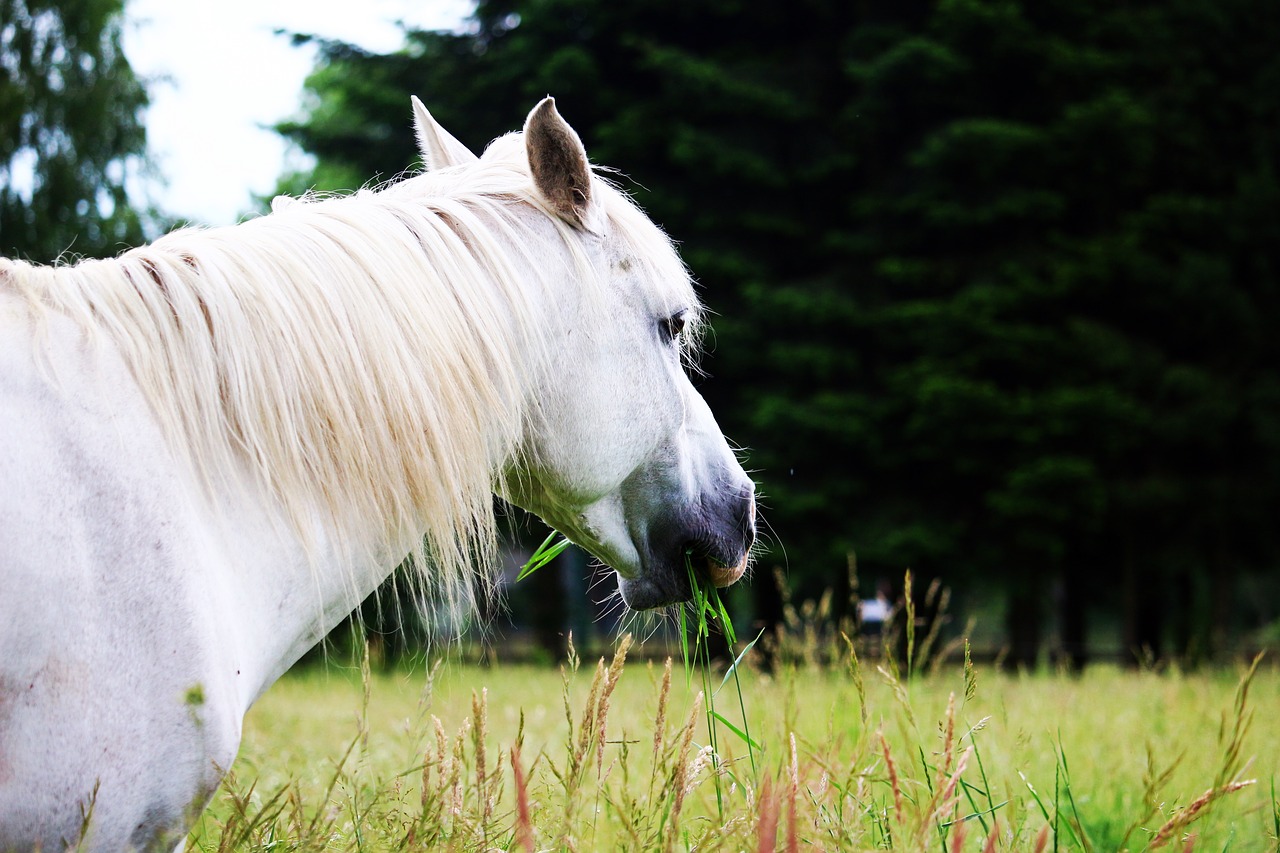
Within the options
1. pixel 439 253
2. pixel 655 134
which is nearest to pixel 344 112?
pixel 655 134

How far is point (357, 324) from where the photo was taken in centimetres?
173

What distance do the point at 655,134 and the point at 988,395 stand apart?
16.1 feet

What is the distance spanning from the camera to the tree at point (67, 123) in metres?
12.8

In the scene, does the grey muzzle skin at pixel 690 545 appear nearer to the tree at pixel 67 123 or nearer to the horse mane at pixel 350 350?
the horse mane at pixel 350 350

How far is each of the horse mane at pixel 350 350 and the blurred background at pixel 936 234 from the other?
875 cm

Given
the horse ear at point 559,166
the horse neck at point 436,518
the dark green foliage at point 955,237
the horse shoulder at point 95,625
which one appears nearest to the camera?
the horse shoulder at point 95,625

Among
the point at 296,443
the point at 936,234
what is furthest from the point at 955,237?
the point at 296,443

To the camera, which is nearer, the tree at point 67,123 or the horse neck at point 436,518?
the horse neck at point 436,518

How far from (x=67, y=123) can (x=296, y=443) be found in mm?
15080

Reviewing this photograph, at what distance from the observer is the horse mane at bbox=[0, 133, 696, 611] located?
1.59 meters

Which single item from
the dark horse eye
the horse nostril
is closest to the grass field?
the horse nostril

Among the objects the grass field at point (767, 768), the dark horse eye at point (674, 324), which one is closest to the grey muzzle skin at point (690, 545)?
the grass field at point (767, 768)

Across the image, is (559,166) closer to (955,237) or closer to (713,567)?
(713,567)

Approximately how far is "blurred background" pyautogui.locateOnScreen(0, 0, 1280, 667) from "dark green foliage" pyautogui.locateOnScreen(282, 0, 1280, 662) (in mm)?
41
